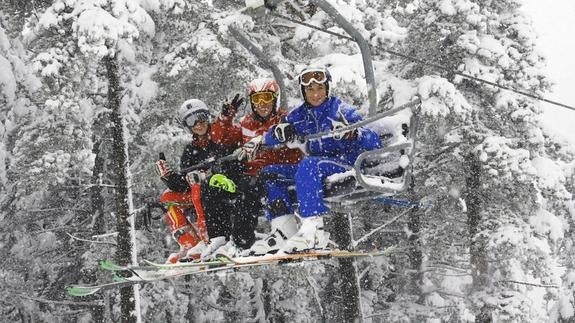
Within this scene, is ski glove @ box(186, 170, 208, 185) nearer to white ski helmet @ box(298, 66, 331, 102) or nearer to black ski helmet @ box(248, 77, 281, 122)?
black ski helmet @ box(248, 77, 281, 122)

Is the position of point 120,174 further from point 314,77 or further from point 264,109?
point 314,77

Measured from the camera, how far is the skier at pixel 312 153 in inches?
231

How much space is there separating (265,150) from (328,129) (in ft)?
2.39

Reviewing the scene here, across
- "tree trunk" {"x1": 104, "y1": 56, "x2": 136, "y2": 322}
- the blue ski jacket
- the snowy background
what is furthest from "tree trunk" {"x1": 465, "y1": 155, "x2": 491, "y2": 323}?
the blue ski jacket

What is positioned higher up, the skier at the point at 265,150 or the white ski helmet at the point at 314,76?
the white ski helmet at the point at 314,76

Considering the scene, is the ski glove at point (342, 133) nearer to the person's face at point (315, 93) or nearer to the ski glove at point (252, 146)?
the person's face at point (315, 93)

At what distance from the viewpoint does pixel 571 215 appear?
19156 millimetres

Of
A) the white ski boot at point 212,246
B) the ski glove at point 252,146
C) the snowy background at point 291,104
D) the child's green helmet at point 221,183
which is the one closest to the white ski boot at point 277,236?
the white ski boot at point 212,246

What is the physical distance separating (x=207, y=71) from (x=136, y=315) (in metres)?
4.99

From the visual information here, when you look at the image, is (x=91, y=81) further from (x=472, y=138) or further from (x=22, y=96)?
(x=472, y=138)

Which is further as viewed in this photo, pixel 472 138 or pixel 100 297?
pixel 100 297

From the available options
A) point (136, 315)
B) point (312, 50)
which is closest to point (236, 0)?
point (312, 50)

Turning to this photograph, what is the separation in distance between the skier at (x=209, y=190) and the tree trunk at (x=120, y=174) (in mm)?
5680

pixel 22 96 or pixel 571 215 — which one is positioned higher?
pixel 22 96
